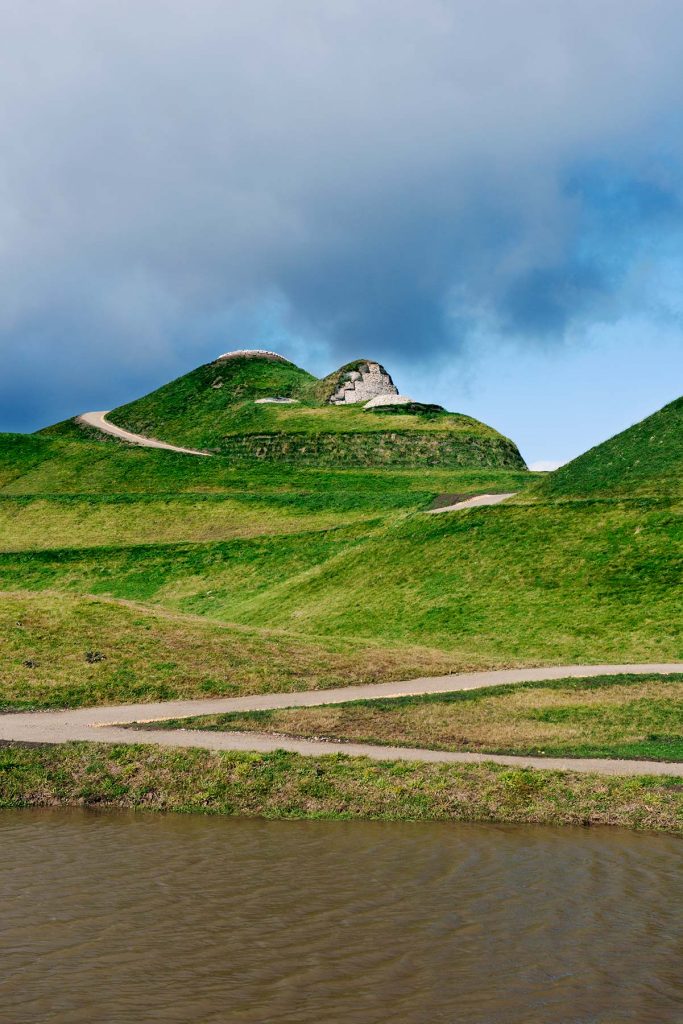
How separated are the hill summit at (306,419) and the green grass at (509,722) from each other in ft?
303

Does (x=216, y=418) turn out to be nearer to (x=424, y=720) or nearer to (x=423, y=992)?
(x=424, y=720)

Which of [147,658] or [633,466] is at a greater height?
[633,466]

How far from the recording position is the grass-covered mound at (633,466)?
59562mm

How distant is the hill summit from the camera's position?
409 feet

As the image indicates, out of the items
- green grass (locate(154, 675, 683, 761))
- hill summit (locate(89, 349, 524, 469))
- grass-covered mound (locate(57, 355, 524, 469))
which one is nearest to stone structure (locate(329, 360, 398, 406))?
hill summit (locate(89, 349, 524, 469))

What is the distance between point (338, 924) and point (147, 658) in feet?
70.9

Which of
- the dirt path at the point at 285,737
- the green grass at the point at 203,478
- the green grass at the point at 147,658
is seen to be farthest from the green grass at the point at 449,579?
the green grass at the point at 203,478

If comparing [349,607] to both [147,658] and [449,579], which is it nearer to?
[449,579]

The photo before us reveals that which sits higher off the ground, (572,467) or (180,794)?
(572,467)

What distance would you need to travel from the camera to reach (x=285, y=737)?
2259 cm

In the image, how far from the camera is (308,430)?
131125 mm

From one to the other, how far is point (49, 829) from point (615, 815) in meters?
10.2

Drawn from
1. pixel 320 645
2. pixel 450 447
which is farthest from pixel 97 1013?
pixel 450 447

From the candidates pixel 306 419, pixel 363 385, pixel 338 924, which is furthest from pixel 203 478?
pixel 338 924
